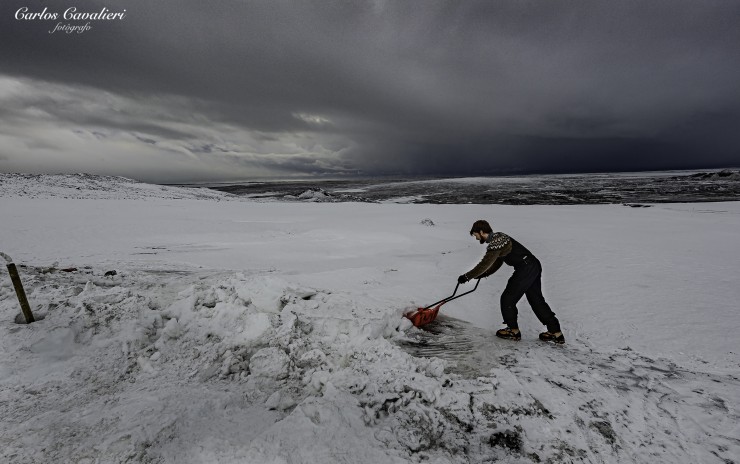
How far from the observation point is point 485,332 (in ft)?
15.1

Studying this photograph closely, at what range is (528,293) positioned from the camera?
13.8ft

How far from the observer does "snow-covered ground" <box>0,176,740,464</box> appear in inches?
102

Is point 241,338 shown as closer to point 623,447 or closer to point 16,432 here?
point 16,432

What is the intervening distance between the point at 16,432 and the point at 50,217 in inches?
612

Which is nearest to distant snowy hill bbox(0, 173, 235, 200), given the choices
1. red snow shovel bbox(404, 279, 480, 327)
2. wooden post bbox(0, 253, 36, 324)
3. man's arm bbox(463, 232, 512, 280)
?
wooden post bbox(0, 253, 36, 324)

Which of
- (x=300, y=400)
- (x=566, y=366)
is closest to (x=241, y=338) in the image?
(x=300, y=400)

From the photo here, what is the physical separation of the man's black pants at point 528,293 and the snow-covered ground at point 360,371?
0.33 metres

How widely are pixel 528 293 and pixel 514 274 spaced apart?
297mm

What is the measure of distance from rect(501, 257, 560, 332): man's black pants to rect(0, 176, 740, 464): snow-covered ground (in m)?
0.33

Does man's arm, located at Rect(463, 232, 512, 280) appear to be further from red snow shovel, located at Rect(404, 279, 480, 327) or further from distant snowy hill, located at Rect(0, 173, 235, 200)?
distant snowy hill, located at Rect(0, 173, 235, 200)

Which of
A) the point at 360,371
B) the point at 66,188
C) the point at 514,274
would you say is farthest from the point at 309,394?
the point at 66,188

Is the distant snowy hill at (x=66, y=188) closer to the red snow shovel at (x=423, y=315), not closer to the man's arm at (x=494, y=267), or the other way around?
the red snow shovel at (x=423, y=315)

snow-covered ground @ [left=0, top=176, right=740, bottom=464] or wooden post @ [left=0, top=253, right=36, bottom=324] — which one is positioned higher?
wooden post @ [left=0, top=253, right=36, bottom=324]

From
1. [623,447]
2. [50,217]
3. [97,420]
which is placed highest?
[50,217]
